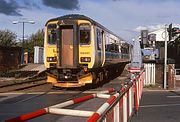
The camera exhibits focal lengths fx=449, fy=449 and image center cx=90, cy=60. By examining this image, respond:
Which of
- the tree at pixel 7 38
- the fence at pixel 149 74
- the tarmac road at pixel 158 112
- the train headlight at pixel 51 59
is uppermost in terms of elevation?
the tree at pixel 7 38

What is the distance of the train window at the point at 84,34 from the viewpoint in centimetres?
2427

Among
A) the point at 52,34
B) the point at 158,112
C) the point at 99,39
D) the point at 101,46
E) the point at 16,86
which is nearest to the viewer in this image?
the point at 158,112

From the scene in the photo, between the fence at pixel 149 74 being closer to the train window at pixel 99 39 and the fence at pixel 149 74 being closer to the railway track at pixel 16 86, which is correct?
the train window at pixel 99 39

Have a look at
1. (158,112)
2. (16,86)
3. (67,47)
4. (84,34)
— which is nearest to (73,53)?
(67,47)

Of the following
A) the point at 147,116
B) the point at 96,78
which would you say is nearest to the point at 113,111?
the point at 147,116

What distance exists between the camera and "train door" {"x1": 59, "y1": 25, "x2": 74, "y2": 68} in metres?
24.2

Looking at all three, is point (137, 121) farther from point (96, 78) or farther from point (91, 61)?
point (96, 78)

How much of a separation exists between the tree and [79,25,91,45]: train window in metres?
62.0

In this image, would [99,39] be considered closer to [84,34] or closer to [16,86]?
[84,34]

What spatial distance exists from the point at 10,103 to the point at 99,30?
31.9 ft

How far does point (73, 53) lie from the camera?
945 inches

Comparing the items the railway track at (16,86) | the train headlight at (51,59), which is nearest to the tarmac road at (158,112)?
the train headlight at (51,59)

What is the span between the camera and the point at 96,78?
26.1 metres

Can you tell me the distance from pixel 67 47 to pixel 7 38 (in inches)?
2599
